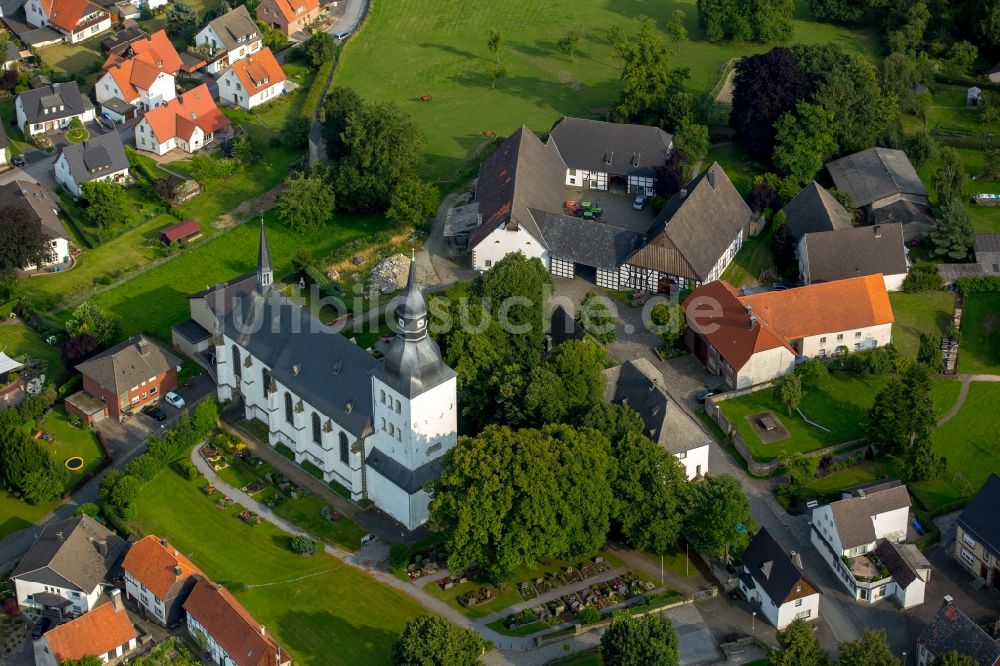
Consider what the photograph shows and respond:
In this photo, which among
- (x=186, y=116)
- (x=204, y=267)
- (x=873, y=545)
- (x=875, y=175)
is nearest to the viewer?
(x=873, y=545)

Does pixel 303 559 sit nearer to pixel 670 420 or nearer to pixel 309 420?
pixel 309 420

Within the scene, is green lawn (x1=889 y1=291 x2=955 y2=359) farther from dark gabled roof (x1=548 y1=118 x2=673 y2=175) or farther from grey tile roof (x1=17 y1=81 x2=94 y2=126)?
grey tile roof (x1=17 y1=81 x2=94 y2=126)

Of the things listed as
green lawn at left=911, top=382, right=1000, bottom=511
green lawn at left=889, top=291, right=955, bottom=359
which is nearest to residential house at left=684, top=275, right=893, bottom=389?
green lawn at left=889, top=291, right=955, bottom=359

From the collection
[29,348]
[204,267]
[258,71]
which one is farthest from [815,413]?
[258,71]

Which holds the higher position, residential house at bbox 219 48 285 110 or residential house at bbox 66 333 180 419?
residential house at bbox 219 48 285 110

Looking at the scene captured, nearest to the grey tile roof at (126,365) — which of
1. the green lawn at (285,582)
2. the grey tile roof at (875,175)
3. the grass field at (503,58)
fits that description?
the green lawn at (285,582)

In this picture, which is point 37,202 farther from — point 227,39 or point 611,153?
point 611,153
